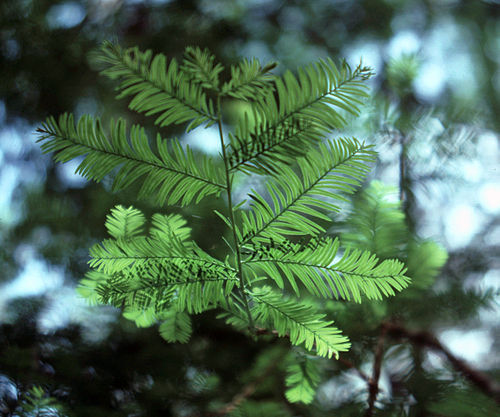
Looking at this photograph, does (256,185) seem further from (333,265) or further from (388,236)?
(333,265)

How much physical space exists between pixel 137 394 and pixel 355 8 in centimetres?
99

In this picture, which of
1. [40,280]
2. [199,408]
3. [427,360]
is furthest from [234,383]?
[40,280]

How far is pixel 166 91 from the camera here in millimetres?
253

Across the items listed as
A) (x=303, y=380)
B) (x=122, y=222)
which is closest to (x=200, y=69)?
(x=122, y=222)

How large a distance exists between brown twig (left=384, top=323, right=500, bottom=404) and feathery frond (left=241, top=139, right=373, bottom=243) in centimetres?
29

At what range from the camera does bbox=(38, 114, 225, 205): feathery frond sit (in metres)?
0.26

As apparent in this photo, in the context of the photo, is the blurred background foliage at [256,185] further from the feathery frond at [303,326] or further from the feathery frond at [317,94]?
the feathery frond at [303,326]

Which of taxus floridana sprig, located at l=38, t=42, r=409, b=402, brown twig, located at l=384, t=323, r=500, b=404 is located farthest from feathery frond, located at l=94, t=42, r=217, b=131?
brown twig, located at l=384, t=323, r=500, b=404

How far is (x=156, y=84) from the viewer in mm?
250

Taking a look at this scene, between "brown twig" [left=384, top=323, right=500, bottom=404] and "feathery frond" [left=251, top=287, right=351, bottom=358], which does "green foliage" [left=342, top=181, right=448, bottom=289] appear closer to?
"brown twig" [left=384, top=323, right=500, bottom=404]

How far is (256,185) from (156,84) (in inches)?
17.9

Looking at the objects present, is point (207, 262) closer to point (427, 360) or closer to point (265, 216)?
point (265, 216)

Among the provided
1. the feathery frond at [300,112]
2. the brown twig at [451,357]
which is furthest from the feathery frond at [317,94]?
the brown twig at [451,357]

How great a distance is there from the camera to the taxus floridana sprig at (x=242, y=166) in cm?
25
